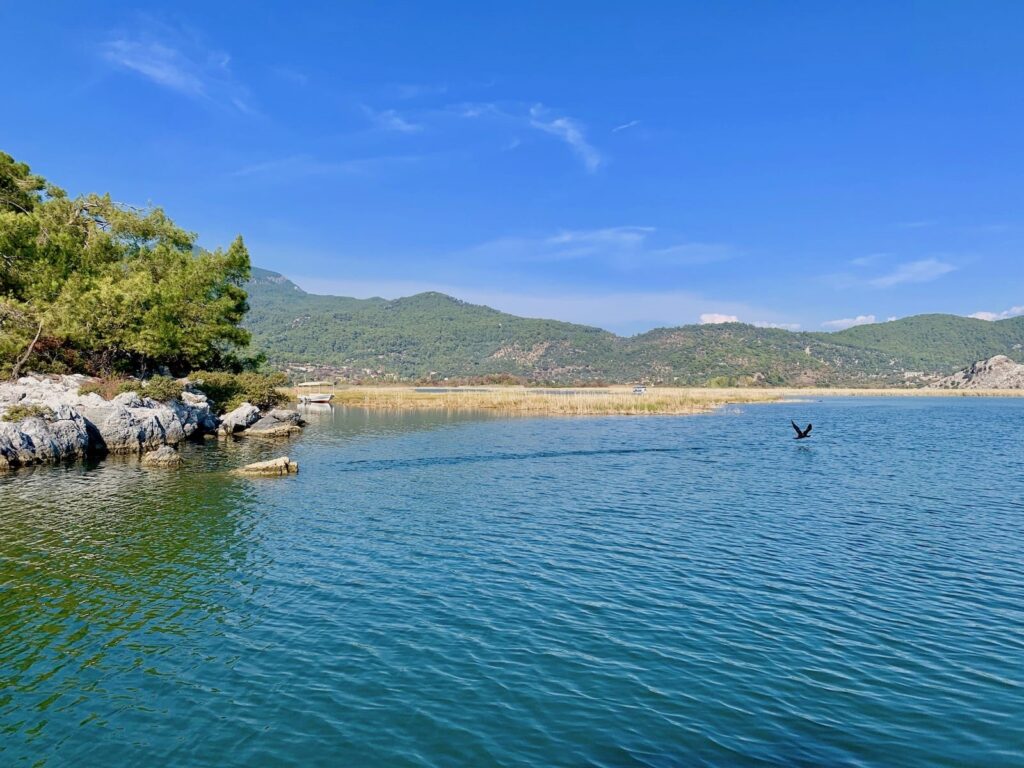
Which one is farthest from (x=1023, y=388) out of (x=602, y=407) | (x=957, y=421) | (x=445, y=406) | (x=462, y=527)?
(x=462, y=527)

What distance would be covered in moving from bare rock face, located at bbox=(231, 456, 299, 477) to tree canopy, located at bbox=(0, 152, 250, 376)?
1004 inches

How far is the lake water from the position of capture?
10.4 metres

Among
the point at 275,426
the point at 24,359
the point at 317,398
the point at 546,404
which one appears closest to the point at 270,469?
the point at 275,426

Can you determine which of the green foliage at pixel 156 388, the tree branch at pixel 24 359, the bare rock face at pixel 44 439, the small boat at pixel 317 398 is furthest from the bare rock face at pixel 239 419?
the small boat at pixel 317 398

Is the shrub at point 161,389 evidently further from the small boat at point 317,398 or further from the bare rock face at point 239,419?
the small boat at point 317,398

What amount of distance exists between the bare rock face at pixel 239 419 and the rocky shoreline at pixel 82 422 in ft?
2.20

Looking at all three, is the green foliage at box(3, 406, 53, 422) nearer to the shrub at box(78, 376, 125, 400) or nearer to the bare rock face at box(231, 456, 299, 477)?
the shrub at box(78, 376, 125, 400)

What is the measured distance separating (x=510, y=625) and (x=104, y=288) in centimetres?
5371

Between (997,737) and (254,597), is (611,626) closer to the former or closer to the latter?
(997,737)

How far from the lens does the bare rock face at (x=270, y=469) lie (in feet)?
121

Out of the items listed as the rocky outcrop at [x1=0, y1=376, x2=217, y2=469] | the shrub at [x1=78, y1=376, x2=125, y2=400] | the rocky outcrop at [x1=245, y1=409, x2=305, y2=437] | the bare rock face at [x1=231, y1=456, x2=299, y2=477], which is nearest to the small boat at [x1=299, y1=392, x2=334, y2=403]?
the rocky outcrop at [x1=245, y1=409, x2=305, y2=437]

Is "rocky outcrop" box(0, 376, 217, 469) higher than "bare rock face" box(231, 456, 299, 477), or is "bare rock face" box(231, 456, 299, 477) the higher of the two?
"rocky outcrop" box(0, 376, 217, 469)

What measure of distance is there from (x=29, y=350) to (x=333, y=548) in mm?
43067

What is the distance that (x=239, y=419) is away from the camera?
201 ft
